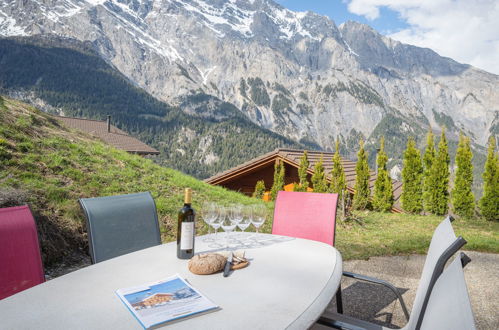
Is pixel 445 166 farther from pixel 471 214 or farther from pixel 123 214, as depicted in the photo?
pixel 123 214

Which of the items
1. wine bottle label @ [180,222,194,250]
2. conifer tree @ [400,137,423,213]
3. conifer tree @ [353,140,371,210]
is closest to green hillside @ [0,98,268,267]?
wine bottle label @ [180,222,194,250]

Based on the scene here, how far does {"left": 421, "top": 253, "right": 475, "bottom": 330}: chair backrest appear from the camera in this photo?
0.67 meters

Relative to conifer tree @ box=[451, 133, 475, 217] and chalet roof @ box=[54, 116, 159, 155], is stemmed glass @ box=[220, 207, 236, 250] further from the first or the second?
chalet roof @ box=[54, 116, 159, 155]

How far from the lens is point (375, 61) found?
16988cm

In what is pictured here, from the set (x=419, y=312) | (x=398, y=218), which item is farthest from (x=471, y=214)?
(x=419, y=312)

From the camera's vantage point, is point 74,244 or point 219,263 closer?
point 219,263

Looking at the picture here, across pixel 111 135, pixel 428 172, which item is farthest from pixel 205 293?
pixel 111 135

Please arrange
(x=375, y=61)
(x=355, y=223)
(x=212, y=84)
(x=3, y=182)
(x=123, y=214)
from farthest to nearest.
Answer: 1. (x=375, y=61)
2. (x=212, y=84)
3. (x=355, y=223)
4. (x=3, y=182)
5. (x=123, y=214)

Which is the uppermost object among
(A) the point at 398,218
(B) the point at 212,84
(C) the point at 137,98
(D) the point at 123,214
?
(B) the point at 212,84

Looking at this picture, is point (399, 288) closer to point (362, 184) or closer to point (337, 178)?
point (337, 178)

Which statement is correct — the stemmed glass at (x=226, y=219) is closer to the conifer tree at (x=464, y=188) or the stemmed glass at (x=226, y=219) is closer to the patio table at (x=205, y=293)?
the patio table at (x=205, y=293)

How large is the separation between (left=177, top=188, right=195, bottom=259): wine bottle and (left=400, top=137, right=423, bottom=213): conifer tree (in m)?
9.35

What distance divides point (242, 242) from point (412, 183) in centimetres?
894

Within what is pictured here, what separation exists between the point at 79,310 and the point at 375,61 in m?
189
